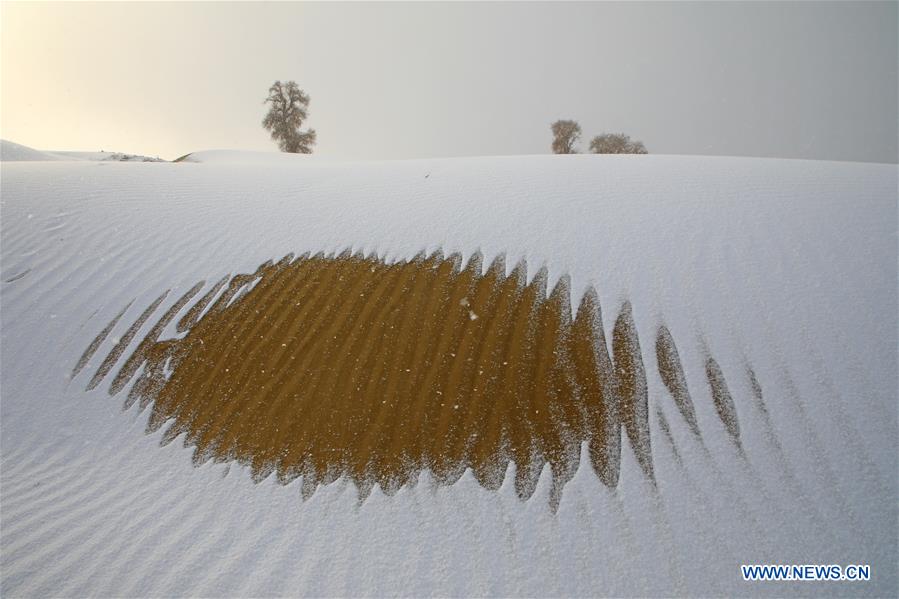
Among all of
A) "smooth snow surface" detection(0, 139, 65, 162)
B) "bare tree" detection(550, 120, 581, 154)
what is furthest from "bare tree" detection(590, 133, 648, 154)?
"smooth snow surface" detection(0, 139, 65, 162)

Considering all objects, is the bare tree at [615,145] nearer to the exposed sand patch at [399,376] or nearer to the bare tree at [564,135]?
the bare tree at [564,135]

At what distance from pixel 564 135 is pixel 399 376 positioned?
22.3m

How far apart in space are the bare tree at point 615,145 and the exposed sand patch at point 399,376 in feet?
67.2

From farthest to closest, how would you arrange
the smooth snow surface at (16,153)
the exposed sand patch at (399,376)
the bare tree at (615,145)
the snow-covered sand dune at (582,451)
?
1. the bare tree at (615,145)
2. the smooth snow surface at (16,153)
3. the exposed sand patch at (399,376)
4. the snow-covered sand dune at (582,451)

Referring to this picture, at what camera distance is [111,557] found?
2.88 m

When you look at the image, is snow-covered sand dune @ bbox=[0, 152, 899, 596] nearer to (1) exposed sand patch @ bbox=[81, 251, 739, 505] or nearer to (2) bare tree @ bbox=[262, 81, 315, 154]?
(1) exposed sand patch @ bbox=[81, 251, 739, 505]

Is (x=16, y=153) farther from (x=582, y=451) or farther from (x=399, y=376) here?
Result: (x=582, y=451)

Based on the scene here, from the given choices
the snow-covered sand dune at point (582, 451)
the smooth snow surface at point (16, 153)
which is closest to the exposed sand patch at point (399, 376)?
the snow-covered sand dune at point (582, 451)

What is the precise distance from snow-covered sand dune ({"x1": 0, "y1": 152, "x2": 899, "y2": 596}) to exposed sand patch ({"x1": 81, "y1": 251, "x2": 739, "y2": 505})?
134mm

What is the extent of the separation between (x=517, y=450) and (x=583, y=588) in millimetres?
976

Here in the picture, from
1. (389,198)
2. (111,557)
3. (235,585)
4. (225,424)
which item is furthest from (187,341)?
(389,198)

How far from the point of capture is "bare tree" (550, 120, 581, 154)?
75.8 feet

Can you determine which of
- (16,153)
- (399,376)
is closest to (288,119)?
(16,153)

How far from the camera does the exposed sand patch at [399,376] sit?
3.33m
